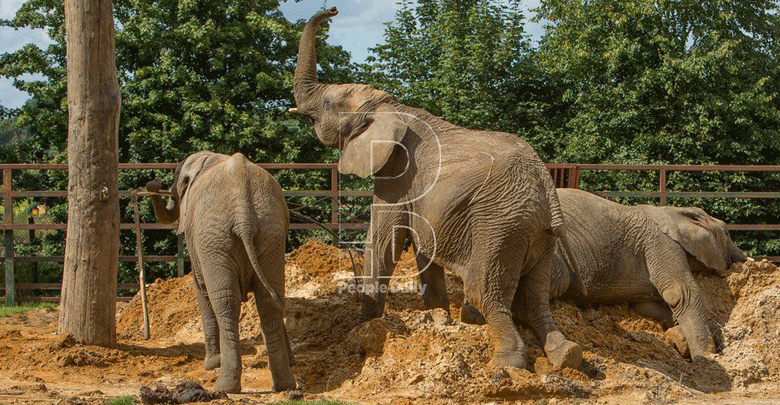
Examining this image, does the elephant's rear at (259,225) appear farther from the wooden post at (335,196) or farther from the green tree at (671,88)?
the green tree at (671,88)

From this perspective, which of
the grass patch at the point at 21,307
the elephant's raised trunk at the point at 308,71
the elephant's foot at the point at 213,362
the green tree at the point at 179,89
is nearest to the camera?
the elephant's foot at the point at 213,362

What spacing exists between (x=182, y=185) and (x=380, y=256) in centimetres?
215

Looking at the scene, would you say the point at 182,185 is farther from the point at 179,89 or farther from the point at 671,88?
the point at 671,88

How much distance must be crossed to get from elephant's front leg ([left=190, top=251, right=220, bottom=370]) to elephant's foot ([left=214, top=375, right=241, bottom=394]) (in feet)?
3.38

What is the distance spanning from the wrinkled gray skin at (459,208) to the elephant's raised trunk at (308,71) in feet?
0.79

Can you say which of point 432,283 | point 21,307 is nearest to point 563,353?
point 432,283

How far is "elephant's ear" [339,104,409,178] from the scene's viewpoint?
375 inches

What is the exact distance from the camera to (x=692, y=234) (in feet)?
36.8

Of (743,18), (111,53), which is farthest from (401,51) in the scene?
(111,53)

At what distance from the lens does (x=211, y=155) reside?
9641 mm

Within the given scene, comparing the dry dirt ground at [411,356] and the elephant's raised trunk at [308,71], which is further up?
the elephant's raised trunk at [308,71]

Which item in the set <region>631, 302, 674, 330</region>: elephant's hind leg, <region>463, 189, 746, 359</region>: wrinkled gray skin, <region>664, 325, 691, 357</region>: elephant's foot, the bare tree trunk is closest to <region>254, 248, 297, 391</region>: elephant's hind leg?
the bare tree trunk

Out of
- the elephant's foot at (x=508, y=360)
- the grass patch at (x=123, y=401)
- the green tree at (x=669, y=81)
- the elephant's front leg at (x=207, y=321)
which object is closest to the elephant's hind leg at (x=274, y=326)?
the elephant's front leg at (x=207, y=321)

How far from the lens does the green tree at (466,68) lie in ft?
72.5
